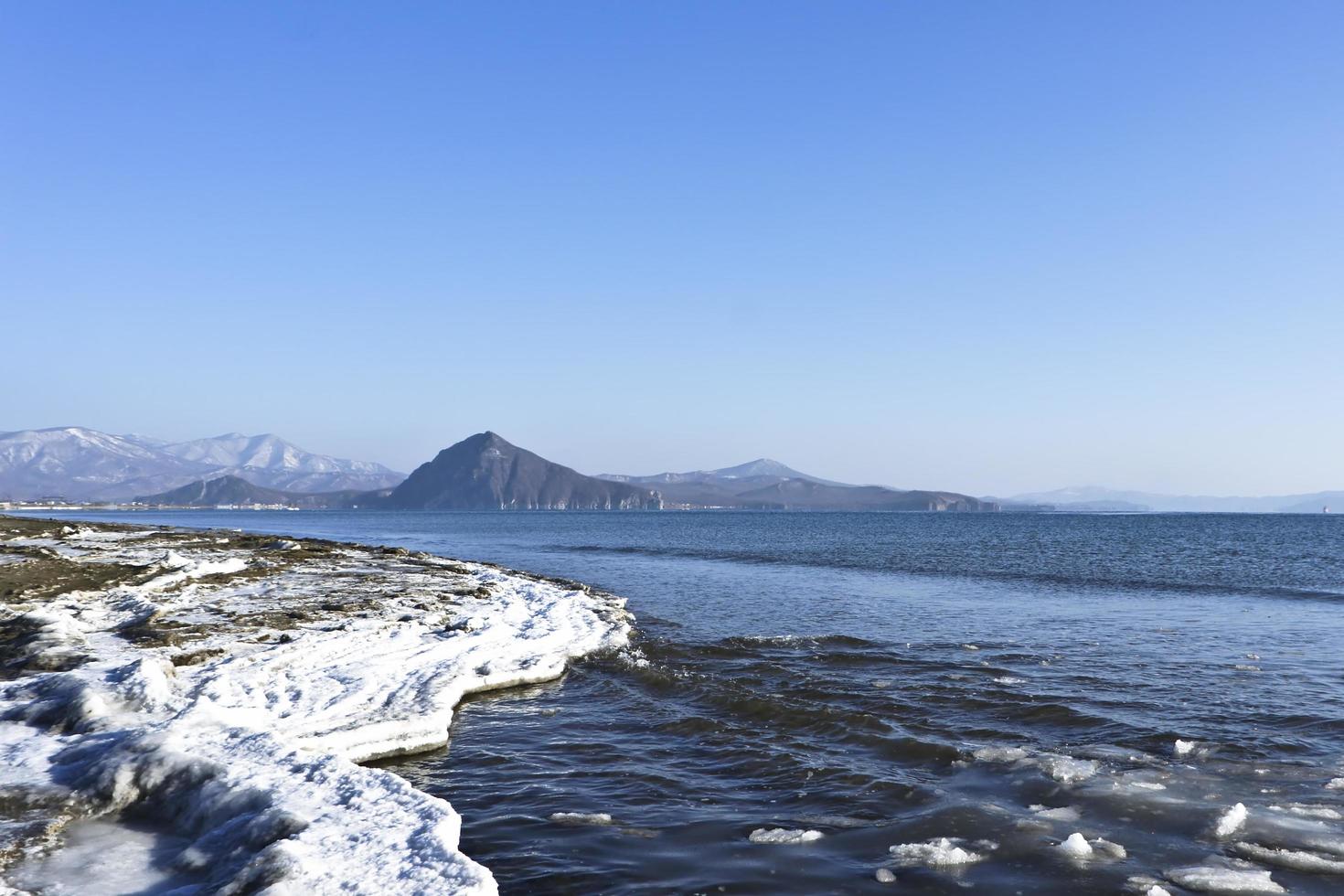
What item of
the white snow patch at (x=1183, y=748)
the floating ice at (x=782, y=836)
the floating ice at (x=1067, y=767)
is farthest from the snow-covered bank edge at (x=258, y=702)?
the white snow patch at (x=1183, y=748)

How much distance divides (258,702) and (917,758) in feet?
36.8

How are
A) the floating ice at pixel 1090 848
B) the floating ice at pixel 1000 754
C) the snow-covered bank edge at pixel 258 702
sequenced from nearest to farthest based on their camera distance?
1. the snow-covered bank edge at pixel 258 702
2. the floating ice at pixel 1090 848
3. the floating ice at pixel 1000 754

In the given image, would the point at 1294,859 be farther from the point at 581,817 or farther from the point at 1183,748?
the point at 581,817

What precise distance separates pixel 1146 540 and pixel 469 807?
3889 inches

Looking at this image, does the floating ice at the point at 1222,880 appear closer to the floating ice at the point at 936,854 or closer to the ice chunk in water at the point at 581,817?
the floating ice at the point at 936,854

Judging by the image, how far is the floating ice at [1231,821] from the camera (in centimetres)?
1025

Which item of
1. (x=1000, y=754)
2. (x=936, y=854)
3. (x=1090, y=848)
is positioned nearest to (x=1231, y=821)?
(x=1090, y=848)

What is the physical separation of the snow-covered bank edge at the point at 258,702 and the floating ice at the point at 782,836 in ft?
11.7

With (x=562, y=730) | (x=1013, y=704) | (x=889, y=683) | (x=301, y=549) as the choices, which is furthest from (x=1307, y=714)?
(x=301, y=549)

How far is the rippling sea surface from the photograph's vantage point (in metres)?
9.45

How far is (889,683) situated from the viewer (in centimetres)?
1891

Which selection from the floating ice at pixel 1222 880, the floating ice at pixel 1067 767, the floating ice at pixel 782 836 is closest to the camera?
the floating ice at pixel 1222 880

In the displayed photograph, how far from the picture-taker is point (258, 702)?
1436 centimetres

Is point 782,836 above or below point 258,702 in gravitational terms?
below
